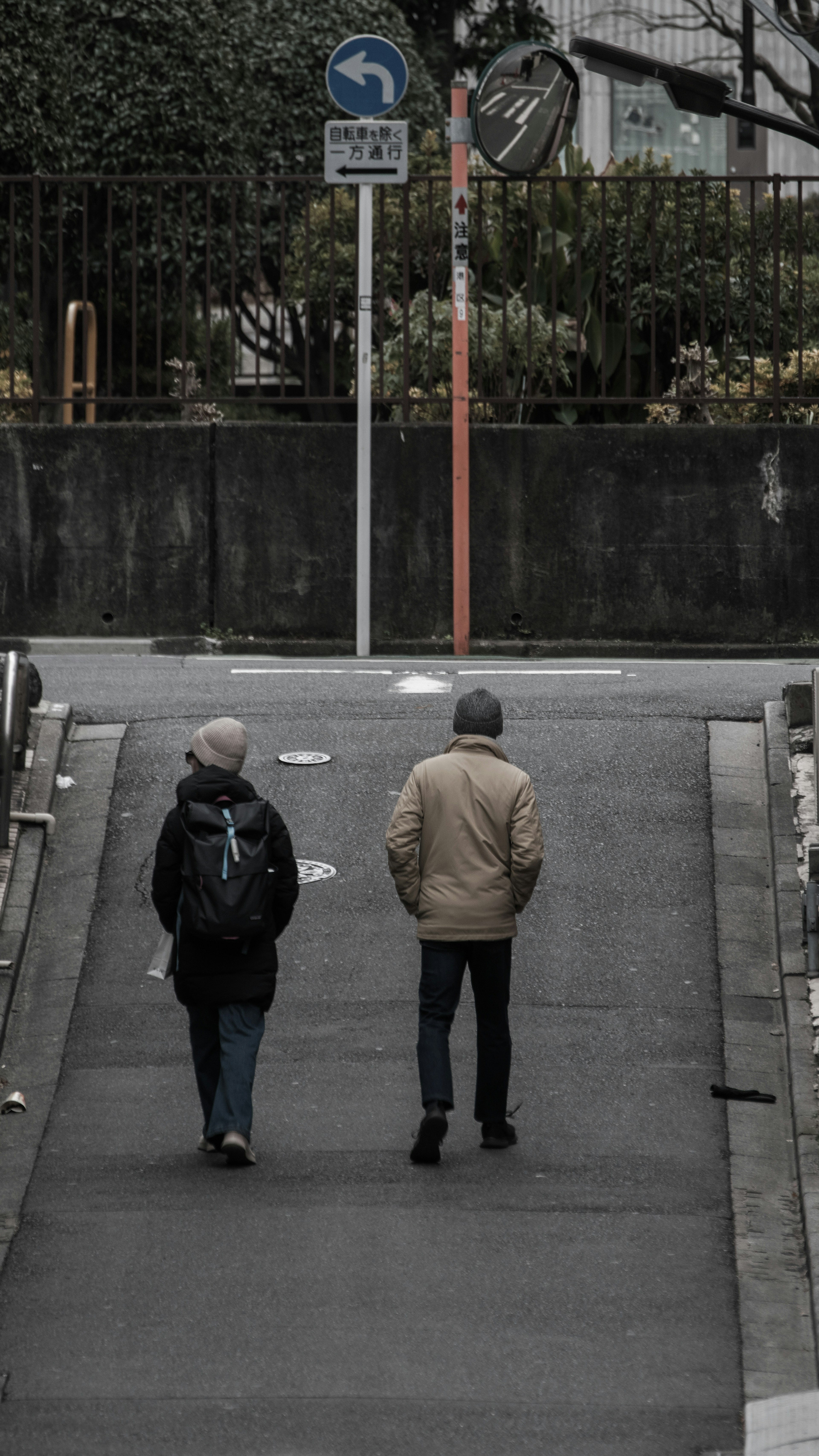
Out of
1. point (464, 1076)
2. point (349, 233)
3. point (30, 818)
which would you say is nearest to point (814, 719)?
point (464, 1076)

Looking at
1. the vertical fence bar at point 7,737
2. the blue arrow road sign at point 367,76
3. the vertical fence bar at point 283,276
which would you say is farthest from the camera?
the vertical fence bar at point 283,276

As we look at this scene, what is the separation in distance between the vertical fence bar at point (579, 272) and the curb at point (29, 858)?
4853 mm

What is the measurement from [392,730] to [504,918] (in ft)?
12.6

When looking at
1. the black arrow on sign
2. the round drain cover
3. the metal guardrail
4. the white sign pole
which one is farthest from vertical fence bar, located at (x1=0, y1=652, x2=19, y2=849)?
the black arrow on sign

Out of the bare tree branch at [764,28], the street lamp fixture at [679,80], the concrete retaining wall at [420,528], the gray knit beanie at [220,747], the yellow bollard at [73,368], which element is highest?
the bare tree branch at [764,28]

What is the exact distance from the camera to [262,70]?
23.5 m

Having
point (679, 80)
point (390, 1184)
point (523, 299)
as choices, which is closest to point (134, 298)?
point (523, 299)

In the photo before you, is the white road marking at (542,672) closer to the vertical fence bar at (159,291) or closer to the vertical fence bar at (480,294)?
the vertical fence bar at (480,294)

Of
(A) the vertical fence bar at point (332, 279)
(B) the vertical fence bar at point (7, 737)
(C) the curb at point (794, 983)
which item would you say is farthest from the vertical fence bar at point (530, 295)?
(B) the vertical fence bar at point (7, 737)

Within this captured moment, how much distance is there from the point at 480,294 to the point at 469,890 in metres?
7.80

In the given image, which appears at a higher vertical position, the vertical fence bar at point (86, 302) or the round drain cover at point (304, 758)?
the vertical fence bar at point (86, 302)

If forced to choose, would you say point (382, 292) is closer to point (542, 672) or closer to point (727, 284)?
point (727, 284)

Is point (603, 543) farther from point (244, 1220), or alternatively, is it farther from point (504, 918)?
point (244, 1220)

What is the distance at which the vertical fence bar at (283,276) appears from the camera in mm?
13281
